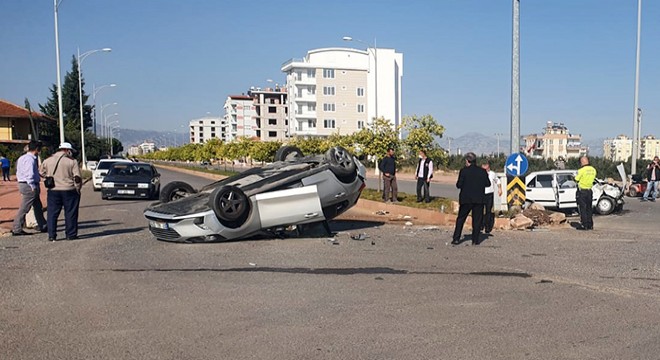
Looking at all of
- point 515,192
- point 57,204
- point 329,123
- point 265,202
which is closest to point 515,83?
point 515,192

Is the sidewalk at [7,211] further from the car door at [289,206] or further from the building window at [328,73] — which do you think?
the building window at [328,73]

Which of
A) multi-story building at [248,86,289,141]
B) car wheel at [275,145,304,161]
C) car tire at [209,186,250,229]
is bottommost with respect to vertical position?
car tire at [209,186,250,229]

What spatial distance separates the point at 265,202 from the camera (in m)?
11.1

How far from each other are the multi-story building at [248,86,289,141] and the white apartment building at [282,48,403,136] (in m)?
27.8

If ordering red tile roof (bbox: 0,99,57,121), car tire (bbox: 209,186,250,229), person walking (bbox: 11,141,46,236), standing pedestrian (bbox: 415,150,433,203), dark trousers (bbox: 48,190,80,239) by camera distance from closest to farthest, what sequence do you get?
car tire (bbox: 209,186,250,229) < dark trousers (bbox: 48,190,80,239) < person walking (bbox: 11,141,46,236) < standing pedestrian (bbox: 415,150,433,203) < red tile roof (bbox: 0,99,57,121)

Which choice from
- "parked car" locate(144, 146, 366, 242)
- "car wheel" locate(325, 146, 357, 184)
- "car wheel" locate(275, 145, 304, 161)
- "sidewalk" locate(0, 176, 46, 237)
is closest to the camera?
"parked car" locate(144, 146, 366, 242)

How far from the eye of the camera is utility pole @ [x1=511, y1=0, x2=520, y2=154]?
57.2 ft

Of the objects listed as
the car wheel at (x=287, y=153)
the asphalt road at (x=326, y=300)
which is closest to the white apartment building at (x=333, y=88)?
the car wheel at (x=287, y=153)

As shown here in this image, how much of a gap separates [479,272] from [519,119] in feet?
32.3

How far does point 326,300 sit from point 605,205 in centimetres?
1417

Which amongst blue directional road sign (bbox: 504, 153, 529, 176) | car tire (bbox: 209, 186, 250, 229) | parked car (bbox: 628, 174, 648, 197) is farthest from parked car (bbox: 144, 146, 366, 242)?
parked car (bbox: 628, 174, 648, 197)

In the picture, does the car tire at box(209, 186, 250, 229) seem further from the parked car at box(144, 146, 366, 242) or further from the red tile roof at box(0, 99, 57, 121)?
the red tile roof at box(0, 99, 57, 121)

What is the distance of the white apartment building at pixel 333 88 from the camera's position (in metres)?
94.4

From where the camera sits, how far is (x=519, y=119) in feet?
57.3
